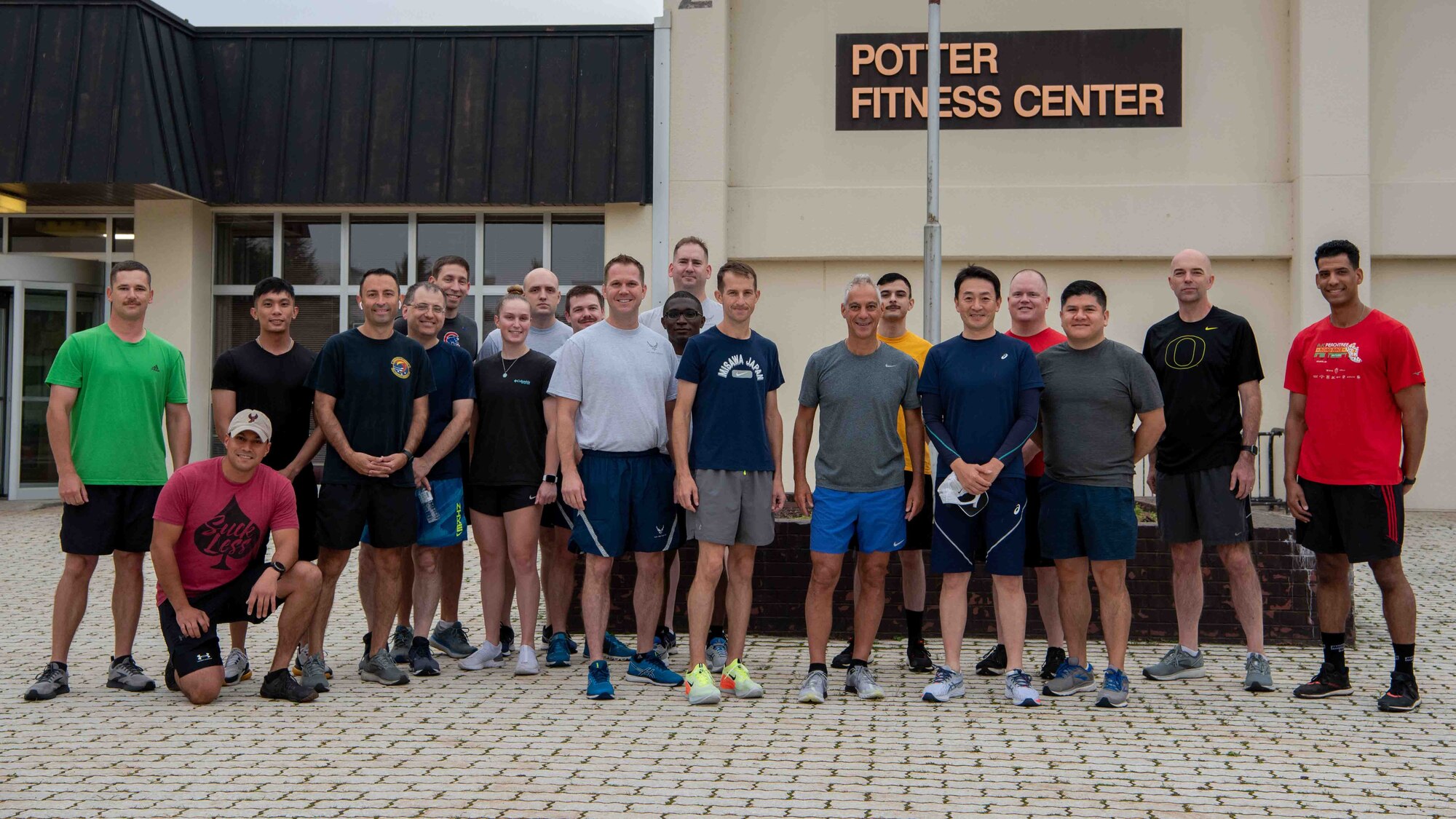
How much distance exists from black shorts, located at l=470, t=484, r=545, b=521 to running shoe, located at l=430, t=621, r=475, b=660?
82 cm

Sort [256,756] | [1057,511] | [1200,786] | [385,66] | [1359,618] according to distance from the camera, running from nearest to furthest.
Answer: [1200,786] < [256,756] < [1057,511] < [1359,618] < [385,66]

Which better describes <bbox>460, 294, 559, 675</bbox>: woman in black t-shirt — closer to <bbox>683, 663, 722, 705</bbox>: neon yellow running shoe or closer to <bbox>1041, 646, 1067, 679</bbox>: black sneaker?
<bbox>683, 663, 722, 705</bbox>: neon yellow running shoe

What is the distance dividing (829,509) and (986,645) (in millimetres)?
1898

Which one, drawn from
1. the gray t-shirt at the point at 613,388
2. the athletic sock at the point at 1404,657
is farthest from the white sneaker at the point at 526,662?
the athletic sock at the point at 1404,657

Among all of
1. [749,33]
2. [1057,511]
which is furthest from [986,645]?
[749,33]

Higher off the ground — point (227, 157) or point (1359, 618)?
point (227, 157)

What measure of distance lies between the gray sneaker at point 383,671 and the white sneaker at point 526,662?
566 mm

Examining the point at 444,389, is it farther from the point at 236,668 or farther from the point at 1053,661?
the point at 1053,661

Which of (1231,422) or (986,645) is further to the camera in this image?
(986,645)

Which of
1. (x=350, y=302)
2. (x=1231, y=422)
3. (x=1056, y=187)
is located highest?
(x=1056, y=187)

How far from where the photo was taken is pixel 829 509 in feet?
19.6

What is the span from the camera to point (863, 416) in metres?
5.93

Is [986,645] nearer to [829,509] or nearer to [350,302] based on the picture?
[829,509]

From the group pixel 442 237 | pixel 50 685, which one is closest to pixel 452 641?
pixel 50 685
